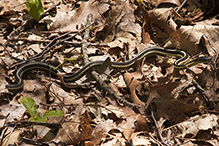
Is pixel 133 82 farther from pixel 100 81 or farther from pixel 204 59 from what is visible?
pixel 204 59

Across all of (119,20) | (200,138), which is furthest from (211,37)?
(200,138)

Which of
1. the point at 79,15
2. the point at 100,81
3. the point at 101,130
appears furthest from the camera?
the point at 79,15

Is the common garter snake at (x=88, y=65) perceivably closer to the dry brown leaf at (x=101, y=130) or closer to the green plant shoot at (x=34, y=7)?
the green plant shoot at (x=34, y=7)

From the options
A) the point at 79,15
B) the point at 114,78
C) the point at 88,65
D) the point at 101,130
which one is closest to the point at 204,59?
the point at 114,78

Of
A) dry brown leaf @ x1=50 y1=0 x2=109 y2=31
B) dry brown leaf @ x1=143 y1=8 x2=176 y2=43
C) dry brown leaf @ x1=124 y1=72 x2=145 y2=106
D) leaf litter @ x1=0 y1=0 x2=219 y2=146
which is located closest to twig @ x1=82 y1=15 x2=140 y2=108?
leaf litter @ x1=0 y1=0 x2=219 y2=146

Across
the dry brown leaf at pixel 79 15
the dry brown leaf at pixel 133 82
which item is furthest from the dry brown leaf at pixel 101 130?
the dry brown leaf at pixel 79 15

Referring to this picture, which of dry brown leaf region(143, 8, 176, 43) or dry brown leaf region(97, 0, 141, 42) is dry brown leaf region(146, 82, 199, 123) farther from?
dry brown leaf region(143, 8, 176, 43)

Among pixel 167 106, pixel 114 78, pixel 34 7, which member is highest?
pixel 34 7

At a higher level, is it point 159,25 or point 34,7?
point 34,7
